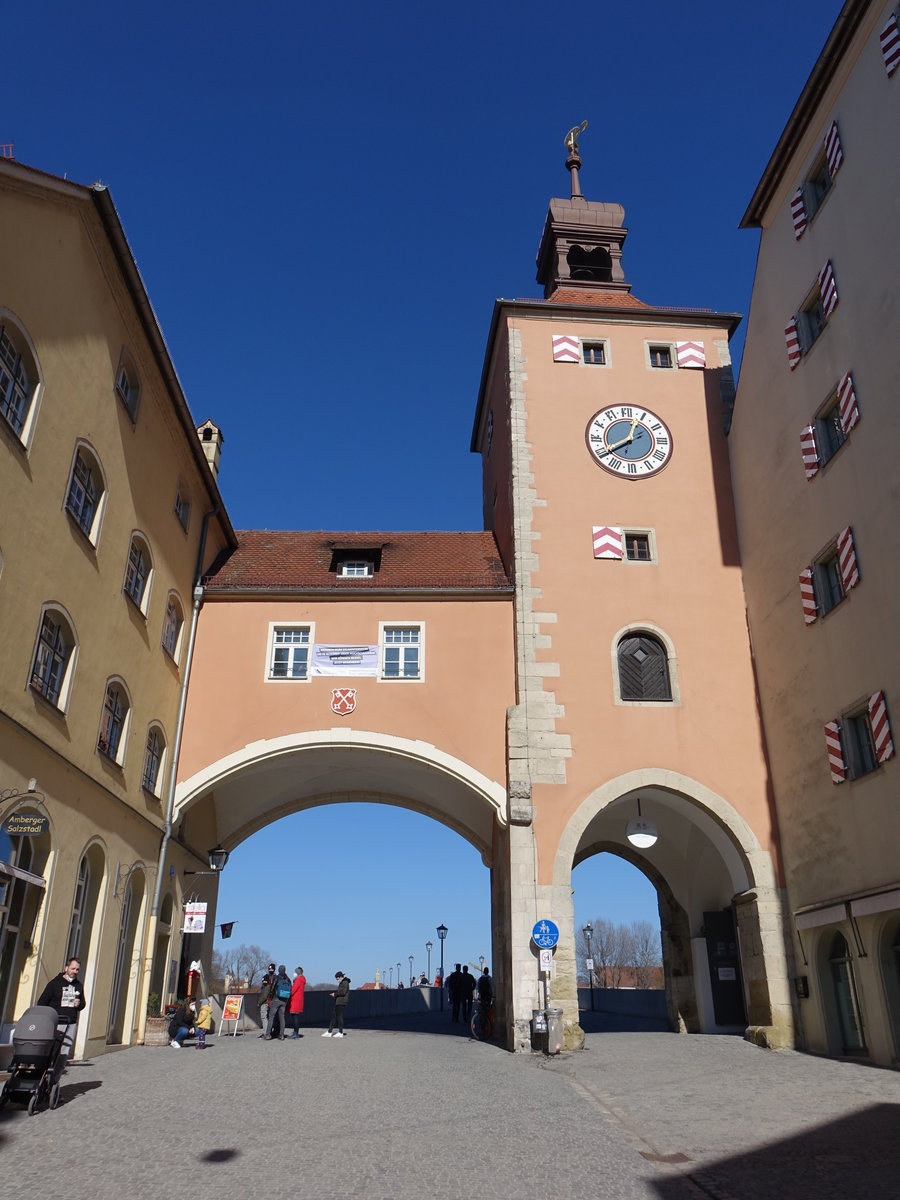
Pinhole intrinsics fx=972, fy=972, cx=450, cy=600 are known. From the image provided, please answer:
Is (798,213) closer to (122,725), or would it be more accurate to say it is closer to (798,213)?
(798,213)

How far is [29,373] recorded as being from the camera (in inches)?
513

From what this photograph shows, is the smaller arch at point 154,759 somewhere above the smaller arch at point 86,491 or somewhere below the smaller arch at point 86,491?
below

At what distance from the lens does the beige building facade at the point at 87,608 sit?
12602mm

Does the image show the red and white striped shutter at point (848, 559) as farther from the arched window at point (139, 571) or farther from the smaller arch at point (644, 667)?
the arched window at point (139, 571)

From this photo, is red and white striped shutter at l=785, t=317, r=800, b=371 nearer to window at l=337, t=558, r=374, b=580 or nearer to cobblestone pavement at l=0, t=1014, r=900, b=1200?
window at l=337, t=558, r=374, b=580

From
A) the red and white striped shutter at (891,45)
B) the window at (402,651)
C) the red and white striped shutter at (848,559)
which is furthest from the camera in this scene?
the window at (402,651)

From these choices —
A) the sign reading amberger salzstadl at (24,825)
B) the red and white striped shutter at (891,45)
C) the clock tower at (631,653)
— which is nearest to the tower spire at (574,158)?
the clock tower at (631,653)

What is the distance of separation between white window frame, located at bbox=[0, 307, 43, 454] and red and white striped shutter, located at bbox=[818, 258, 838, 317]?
41.6ft

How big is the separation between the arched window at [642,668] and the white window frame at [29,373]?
11687 millimetres

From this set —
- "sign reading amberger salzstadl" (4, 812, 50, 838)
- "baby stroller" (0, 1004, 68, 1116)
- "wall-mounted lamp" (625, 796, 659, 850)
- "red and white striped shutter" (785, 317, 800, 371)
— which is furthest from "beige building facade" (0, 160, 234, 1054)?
"red and white striped shutter" (785, 317, 800, 371)

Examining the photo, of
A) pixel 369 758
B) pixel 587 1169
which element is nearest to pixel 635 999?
pixel 369 758

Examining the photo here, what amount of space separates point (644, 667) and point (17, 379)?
12549 mm

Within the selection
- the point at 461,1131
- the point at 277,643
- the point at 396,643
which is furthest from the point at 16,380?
the point at 461,1131

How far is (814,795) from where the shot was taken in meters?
16.6
